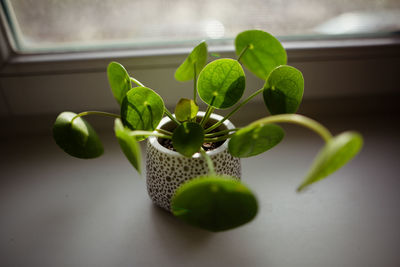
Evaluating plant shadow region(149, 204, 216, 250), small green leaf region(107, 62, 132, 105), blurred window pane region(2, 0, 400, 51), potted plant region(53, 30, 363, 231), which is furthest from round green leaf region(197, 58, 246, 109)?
blurred window pane region(2, 0, 400, 51)

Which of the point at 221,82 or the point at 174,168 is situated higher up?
the point at 221,82

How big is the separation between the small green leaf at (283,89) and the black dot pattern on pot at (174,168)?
112 mm

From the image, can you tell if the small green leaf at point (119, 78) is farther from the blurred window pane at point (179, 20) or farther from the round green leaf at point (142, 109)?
the blurred window pane at point (179, 20)

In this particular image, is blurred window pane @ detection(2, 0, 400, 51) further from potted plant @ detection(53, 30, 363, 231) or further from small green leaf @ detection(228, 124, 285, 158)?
small green leaf @ detection(228, 124, 285, 158)

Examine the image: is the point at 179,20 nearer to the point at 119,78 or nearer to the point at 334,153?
the point at 119,78

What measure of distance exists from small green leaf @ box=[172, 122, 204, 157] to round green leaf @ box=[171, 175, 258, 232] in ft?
0.36

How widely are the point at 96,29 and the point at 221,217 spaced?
0.66 m

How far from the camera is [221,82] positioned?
548mm

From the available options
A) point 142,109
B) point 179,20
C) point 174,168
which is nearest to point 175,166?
point 174,168

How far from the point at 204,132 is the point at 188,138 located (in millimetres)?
31

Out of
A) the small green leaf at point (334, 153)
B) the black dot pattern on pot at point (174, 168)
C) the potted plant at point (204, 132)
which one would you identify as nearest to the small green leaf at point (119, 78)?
the potted plant at point (204, 132)

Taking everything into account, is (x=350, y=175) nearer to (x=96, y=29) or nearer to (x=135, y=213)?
(x=135, y=213)

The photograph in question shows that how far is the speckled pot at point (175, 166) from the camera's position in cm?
55

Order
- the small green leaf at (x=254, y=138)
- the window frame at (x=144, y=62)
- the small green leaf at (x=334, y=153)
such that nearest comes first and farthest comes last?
the small green leaf at (x=334, y=153) → the small green leaf at (x=254, y=138) → the window frame at (x=144, y=62)
